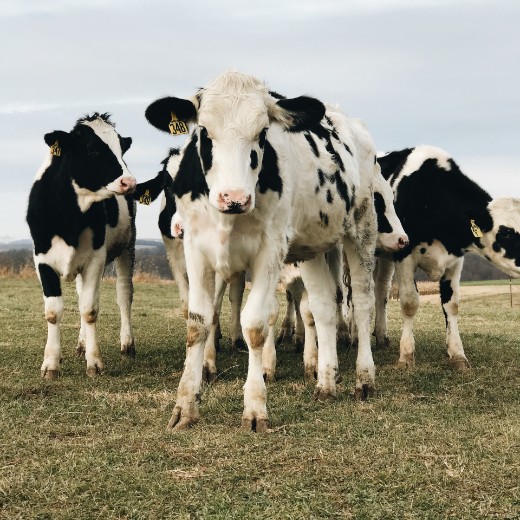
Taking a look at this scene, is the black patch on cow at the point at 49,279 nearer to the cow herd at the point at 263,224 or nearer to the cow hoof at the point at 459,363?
the cow herd at the point at 263,224

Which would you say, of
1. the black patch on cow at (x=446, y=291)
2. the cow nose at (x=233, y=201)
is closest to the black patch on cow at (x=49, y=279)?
the cow nose at (x=233, y=201)

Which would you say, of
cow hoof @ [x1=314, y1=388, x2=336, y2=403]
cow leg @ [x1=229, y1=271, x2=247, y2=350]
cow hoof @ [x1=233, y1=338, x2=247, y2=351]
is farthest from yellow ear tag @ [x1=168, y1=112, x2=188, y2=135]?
cow hoof @ [x1=233, y1=338, x2=247, y2=351]

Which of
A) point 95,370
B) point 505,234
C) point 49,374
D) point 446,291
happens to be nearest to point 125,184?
point 95,370

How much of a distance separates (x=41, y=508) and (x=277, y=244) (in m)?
2.67

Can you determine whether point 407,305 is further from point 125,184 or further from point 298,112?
point 298,112

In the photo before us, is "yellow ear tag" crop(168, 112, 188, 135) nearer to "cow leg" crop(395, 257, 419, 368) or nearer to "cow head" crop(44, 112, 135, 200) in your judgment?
"cow head" crop(44, 112, 135, 200)

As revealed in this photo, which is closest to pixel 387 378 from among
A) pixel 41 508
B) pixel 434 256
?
pixel 434 256

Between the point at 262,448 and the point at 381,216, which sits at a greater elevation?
the point at 381,216

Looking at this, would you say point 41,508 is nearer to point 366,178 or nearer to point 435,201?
point 366,178

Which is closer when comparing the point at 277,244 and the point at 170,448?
the point at 170,448

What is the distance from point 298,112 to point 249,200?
49.8 inches

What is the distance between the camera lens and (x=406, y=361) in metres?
9.07

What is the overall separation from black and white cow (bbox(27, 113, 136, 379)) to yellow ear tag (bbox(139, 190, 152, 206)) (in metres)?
1.07

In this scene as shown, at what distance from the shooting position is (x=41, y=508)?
4090mm
